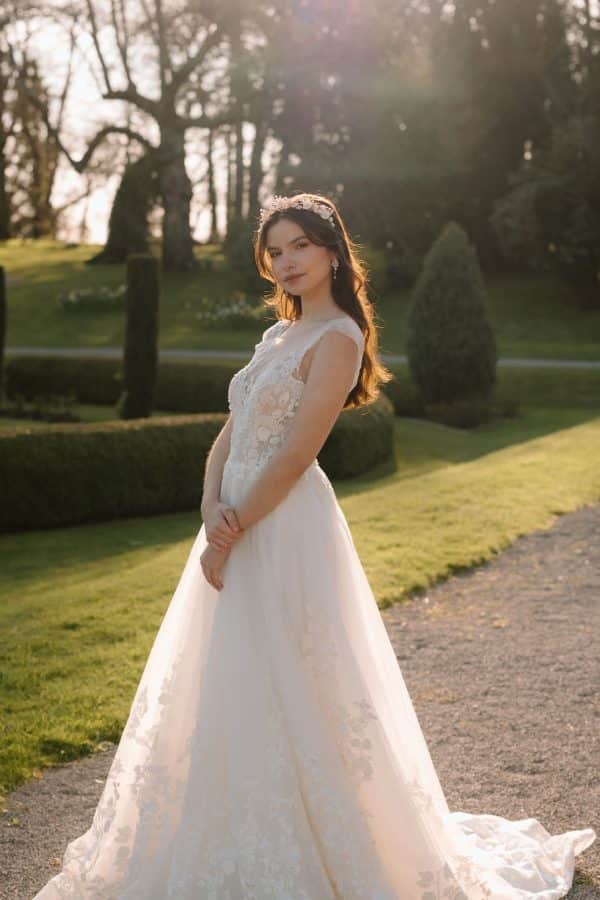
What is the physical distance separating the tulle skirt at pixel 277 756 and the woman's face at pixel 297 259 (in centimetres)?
55

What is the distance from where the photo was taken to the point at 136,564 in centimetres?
892

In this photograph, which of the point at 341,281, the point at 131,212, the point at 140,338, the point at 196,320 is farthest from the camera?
the point at 131,212

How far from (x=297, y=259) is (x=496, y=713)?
2711mm

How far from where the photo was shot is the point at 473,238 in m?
33.9

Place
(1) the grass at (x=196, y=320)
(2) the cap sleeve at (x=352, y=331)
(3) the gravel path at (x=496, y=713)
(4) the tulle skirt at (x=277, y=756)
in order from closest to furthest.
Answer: (4) the tulle skirt at (x=277, y=756), (2) the cap sleeve at (x=352, y=331), (3) the gravel path at (x=496, y=713), (1) the grass at (x=196, y=320)

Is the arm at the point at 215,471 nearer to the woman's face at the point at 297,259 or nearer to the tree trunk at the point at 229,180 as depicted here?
the woman's face at the point at 297,259

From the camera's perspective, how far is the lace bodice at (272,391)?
3115 millimetres

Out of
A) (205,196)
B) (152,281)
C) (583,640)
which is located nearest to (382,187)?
(205,196)

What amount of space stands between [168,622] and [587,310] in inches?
1143

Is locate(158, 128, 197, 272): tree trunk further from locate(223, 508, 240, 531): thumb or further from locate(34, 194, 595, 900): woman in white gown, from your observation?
locate(223, 508, 240, 531): thumb

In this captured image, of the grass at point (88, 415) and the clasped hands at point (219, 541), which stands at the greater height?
the clasped hands at point (219, 541)

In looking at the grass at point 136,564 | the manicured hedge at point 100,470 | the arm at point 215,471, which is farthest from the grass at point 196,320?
the arm at point 215,471

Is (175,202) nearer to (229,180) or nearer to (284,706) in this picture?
(229,180)

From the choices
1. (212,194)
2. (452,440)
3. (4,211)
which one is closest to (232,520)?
(452,440)
